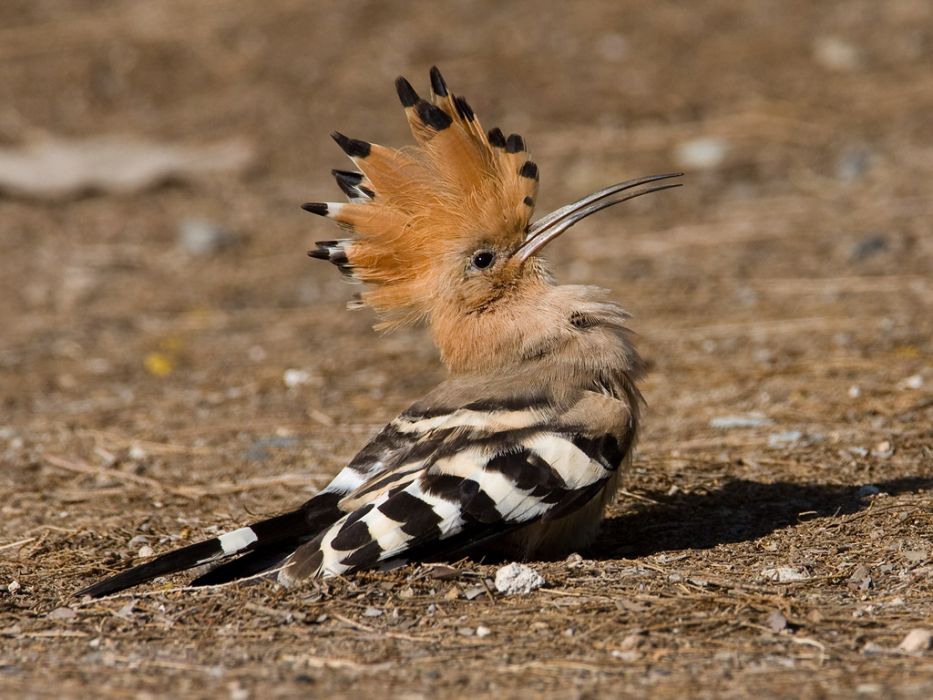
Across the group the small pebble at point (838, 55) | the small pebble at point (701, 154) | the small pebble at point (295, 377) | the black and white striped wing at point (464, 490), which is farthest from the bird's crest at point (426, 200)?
the small pebble at point (838, 55)

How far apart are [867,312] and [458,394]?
3.19 metres

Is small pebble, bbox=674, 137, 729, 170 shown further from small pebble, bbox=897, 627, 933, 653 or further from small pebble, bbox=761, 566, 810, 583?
small pebble, bbox=897, 627, 933, 653

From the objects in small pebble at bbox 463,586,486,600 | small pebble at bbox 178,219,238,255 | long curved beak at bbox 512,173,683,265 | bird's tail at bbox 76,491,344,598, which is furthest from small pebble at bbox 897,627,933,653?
small pebble at bbox 178,219,238,255

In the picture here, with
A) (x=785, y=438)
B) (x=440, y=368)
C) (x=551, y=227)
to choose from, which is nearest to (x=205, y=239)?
(x=440, y=368)

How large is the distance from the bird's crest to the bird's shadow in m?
0.98

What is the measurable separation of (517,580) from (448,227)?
1261 mm

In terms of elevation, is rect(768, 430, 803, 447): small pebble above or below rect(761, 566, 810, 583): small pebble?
above

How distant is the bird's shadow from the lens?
4270 millimetres

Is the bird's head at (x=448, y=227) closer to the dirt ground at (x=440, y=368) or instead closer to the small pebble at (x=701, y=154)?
the dirt ground at (x=440, y=368)

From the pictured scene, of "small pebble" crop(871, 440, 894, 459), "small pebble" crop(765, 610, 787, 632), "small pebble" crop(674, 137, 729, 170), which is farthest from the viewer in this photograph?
"small pebble" crop(674, 137, 729, 170)

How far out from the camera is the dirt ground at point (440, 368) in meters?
3.35

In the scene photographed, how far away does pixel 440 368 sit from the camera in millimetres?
6672

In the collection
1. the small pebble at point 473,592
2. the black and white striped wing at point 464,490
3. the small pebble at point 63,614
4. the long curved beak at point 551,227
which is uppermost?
the long curved beak at point 551,227

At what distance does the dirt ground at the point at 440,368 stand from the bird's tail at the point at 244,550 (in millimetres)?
84
